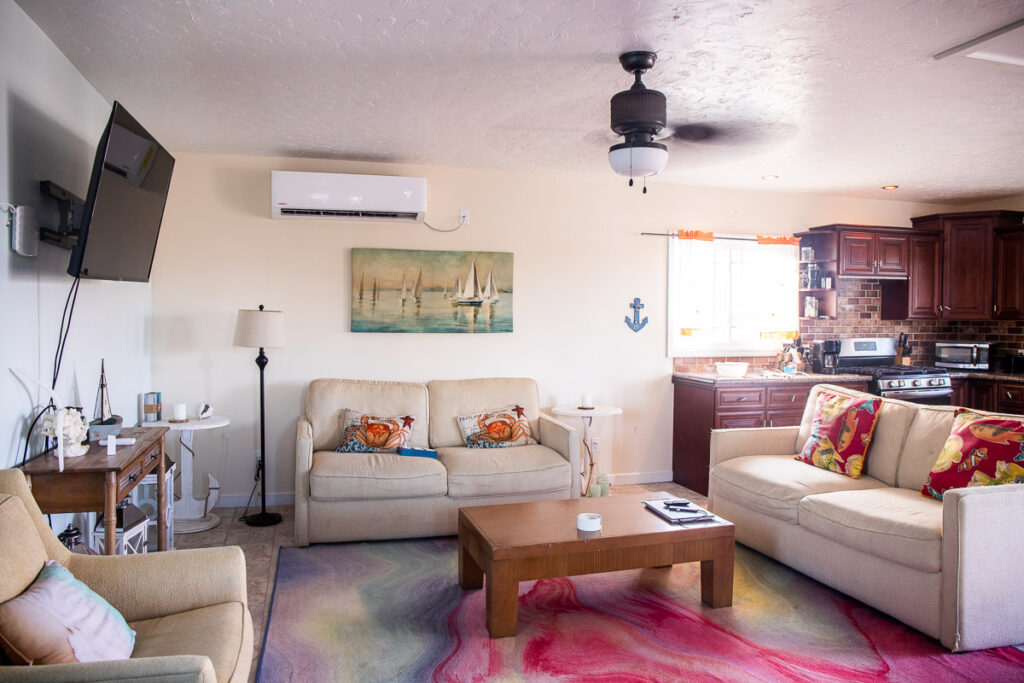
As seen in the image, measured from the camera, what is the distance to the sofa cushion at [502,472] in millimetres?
3926

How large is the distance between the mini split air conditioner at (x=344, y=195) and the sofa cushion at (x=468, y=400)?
1.20m

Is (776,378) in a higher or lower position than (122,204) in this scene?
lower

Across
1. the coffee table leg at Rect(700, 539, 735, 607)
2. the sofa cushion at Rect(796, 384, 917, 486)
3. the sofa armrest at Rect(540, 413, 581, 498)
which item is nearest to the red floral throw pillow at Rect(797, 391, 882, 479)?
the sofa cushion at Rect(796, 384, 917, 486)

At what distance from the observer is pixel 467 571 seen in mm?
3189

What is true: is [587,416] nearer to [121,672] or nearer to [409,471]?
[409,471]

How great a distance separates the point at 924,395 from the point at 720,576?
3.40 m

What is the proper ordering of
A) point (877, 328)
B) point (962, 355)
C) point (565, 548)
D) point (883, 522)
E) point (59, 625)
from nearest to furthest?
1. point (59, 625)
2. point (565, 548)
3. point (883, 522)
4. point (962, 355)
5. point (877, 328)

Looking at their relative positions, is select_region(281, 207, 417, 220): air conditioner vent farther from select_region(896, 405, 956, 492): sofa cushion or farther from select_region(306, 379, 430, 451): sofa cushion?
select_region(896, 405, 956, 492): sofa cushion

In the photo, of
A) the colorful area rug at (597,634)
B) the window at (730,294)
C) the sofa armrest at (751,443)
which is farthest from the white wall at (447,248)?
the colorful area rug at (597,634)

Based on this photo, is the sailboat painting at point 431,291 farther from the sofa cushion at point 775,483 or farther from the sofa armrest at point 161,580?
the sofa armrest at point 161,580

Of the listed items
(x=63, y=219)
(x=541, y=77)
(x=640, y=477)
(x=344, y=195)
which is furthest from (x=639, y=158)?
(x=640, y=477)

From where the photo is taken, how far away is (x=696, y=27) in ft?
8.36

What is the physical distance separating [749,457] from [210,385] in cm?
346

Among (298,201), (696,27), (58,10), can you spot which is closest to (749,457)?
(696,27)
